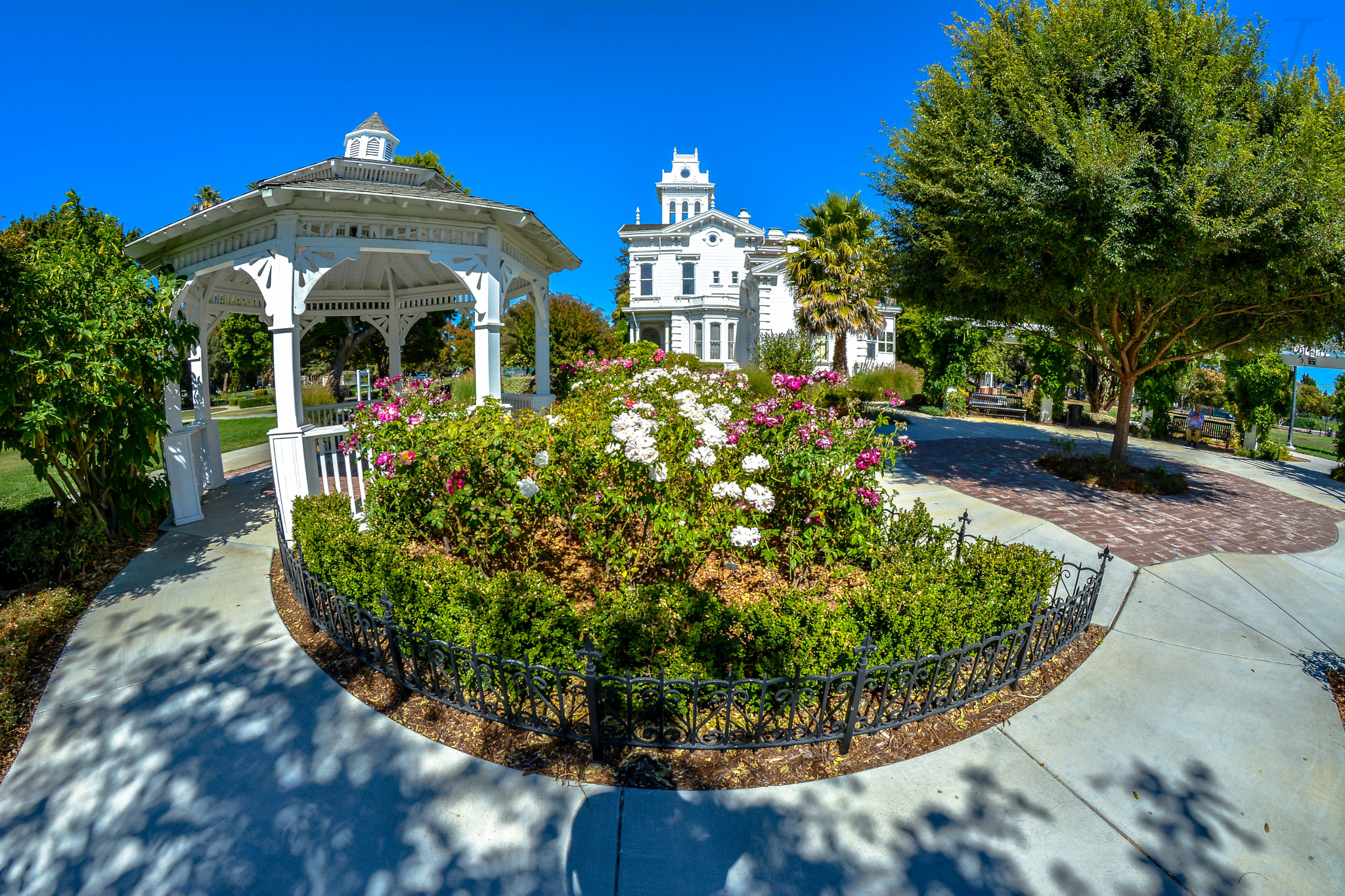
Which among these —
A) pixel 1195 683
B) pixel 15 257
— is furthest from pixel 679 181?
pixel 1195 683

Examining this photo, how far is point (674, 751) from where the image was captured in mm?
3303

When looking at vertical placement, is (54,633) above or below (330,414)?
below

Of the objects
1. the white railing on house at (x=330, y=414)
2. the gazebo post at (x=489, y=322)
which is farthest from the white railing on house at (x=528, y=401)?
the white railing on house at (x=330, y=414)

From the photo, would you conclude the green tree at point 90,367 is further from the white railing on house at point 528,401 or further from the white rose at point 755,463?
the white rose at point 755,463

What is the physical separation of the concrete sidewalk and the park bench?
19306 mm

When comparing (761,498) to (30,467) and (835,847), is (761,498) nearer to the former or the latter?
(835,847)

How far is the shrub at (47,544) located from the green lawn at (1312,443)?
25.7 meters

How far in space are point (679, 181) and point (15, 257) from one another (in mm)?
39109

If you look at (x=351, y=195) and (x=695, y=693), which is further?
(x=351, y=195)

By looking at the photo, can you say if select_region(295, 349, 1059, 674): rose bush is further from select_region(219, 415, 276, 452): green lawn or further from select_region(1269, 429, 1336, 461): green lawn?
select_region(1269, 429, 1336, 461): green lawn

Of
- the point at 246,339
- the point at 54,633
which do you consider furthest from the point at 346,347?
the point at 54,633

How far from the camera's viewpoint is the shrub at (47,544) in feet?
17.8

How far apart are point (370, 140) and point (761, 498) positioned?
1023 centimetres

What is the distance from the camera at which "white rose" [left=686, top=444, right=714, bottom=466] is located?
4.43 metres
